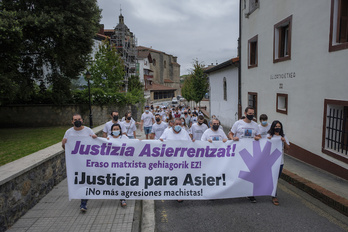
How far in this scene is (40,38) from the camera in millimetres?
11289

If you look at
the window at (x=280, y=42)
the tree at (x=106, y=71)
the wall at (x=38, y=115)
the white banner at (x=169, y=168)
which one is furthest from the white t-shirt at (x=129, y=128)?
the tree at (x=106, y=71)

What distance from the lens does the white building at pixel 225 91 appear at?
18.4 m

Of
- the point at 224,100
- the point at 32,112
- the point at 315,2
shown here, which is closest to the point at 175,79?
the point at 224,100

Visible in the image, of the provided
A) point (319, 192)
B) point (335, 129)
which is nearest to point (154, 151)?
point (319, 192)

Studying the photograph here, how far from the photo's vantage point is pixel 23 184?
15.6 feet

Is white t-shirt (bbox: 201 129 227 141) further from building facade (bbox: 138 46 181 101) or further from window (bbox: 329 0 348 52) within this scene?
building facade (bbox: 138 46 181 101)

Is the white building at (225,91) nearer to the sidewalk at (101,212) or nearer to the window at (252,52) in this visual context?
the window at (252,52)

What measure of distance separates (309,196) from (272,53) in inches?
302

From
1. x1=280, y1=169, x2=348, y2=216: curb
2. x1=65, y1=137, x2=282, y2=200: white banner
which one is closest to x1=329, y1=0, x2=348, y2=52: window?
x1=280, y1=169, x2=348, y2=216: curb

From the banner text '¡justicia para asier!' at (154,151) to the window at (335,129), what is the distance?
3979mm

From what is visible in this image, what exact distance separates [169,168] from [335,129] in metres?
5.45

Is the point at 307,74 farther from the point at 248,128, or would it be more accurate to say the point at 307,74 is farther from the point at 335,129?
the point at 248,128

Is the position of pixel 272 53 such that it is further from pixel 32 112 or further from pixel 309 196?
pixel 32 112

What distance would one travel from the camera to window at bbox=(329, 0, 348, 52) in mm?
7367
